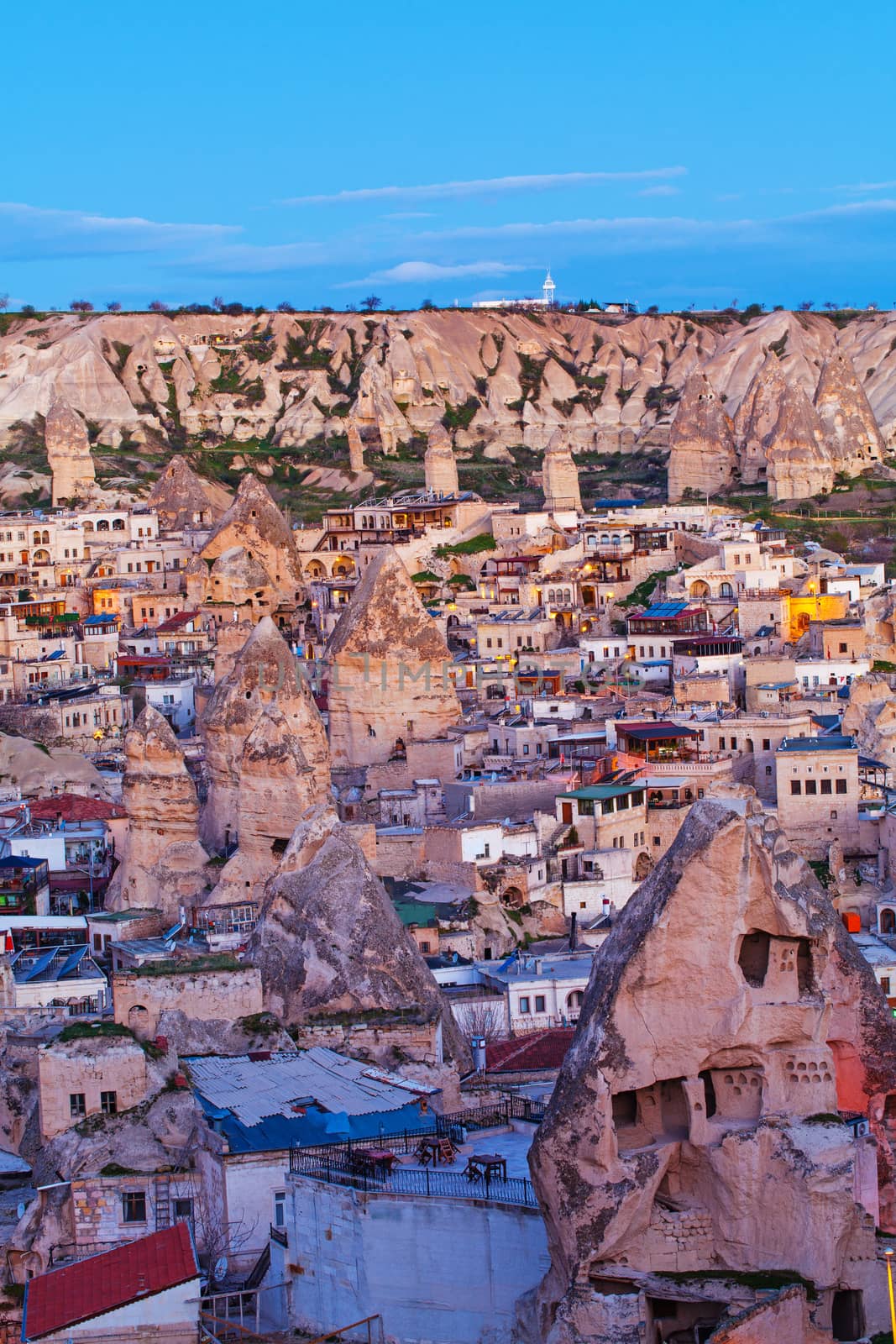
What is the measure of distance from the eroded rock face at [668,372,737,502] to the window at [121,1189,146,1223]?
67.8m

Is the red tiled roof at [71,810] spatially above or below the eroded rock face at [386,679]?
below

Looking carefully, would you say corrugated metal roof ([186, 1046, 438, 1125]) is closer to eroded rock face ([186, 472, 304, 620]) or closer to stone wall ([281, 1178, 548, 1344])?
stone wall ([281, 1178, 548, 1344])

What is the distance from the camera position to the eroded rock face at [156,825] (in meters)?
36.2

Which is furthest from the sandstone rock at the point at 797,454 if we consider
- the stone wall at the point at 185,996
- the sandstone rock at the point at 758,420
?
the stone wall at the point at 185,996

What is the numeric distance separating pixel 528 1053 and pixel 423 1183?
7.74 meters

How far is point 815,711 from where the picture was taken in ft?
157

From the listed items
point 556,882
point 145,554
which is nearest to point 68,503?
point 145,554

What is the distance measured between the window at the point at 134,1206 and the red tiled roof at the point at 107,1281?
94cm

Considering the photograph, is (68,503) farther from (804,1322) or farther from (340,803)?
(804,1322)

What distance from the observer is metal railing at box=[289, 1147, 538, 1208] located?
17.0m

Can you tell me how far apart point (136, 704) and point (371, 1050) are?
34.0 m

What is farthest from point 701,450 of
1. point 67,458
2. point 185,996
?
point 185,996

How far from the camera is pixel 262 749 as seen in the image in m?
35.8

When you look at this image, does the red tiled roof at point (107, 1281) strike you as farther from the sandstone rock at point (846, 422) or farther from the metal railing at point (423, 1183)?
the sandstone rock at point (846, 422)
